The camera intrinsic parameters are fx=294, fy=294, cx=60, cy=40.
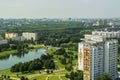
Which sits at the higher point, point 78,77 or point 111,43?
point 111,43

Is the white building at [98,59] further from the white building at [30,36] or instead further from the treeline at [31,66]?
the white building at [30,36]

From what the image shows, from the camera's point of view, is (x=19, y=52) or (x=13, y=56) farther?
(x=19, y=52)

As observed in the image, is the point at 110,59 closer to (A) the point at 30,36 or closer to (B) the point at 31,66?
(B) the point at 31,66

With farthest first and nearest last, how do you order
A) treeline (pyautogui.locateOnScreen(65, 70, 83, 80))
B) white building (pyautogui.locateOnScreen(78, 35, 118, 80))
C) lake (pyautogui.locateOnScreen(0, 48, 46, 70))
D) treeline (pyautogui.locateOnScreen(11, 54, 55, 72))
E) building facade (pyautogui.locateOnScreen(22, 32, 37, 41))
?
building facade (pyautogui.locateOnScreen(22, 32, 37, 41)), lake (pyautogui.locateOnScreen(0, 48, 46, 70)), treeline (pyautogui.locateOnScreen(11, 54, 55, 72)), treeline (pyautogui.locateOnScreen(65, 70, 83, 80)), white building (pyautogui.locateOnScreen(78, 35, 118, 80))

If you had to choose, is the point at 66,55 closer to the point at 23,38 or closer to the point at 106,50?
the point at 106,50

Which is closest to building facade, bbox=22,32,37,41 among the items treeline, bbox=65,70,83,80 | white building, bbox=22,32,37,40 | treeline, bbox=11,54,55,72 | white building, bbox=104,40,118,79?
white building, bbox=22,32,37,40

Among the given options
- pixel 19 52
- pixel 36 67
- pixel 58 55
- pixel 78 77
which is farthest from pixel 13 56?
pixel 78 77

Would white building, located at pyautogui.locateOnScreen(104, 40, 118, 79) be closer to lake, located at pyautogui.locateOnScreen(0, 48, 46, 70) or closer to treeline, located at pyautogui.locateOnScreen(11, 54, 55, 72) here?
treeline, located at pyautogui.locateOnScreen(11, 54, 55, 72)

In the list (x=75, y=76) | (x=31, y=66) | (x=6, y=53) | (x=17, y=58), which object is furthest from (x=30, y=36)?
(x=75, y=76)
